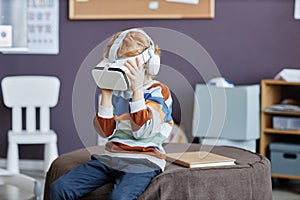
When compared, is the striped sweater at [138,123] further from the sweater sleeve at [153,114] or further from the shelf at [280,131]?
the shelf at [280,131]

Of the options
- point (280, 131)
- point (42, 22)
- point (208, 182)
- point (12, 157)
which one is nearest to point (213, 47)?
point (280, 131)

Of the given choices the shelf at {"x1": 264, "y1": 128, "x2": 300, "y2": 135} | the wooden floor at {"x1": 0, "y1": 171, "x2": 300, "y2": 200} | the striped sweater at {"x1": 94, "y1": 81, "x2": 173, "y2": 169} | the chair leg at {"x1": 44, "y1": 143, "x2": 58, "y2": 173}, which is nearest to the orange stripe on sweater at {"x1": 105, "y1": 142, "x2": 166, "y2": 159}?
the striped sweater at {"x1": 94, "y1": 81, "x2": 173, "y2": 169}

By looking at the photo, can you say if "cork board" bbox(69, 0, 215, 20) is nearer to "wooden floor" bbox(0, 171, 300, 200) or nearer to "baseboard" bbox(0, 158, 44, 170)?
"baseboard" bbox(0, 158, 44, 170)

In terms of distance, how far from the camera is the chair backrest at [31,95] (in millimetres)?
4031

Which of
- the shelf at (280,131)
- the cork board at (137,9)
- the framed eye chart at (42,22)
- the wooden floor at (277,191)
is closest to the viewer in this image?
the wooden floor at (277,191)

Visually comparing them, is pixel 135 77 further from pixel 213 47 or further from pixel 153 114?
pixel 213 47

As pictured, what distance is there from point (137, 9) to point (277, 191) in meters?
1.42

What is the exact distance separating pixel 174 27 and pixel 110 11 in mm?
421

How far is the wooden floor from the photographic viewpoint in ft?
11.3

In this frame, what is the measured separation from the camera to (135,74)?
211 centimetres

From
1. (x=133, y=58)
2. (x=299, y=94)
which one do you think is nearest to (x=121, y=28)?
(x=299, y=94)

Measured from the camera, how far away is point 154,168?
2225 mm

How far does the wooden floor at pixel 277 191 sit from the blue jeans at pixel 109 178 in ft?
4.13

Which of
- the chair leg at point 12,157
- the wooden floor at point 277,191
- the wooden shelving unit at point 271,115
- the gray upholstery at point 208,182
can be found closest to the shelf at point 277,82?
the wooden shelving unit at point 271,115
